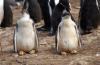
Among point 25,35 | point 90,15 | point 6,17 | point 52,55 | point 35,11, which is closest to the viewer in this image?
point 52,55

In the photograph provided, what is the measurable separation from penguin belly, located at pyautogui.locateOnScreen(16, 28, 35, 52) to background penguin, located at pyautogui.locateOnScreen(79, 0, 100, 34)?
1.69 metres

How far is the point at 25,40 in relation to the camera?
5875 millimetres

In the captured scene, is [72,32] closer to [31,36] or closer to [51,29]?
[31,36]

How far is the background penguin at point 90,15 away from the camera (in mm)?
7293

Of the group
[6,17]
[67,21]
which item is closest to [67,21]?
[67,21]

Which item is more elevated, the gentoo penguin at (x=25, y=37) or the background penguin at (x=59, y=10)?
the background penguin at (x=59, y=10)

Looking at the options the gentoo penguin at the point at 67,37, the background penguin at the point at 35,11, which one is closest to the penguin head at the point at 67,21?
the gentoo penguin at the point at 67,37

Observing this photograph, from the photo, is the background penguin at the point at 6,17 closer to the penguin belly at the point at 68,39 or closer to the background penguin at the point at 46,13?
the background penguin at the point at 46,13

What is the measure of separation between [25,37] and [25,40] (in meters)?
0.04

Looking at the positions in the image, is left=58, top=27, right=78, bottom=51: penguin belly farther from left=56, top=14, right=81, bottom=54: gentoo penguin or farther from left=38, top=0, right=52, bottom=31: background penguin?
left=38, top=0, right=52, bottom=31: background penguin

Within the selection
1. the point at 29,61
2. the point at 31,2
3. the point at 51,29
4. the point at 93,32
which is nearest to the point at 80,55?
the point at 29,61

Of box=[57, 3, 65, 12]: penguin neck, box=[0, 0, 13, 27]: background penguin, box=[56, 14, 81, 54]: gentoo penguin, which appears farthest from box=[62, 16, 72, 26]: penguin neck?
box=[0, 0, 13, 27]: background penguin

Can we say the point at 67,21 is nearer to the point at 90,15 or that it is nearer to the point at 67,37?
the point at 67,37

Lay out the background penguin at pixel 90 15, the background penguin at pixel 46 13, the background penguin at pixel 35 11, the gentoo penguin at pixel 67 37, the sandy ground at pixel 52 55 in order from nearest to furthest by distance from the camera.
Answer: the sandy ground at pixel 52 55 < the gentoo penguin at pixel 67 37 < the background penguin at pixel 90 15 < the background penguin at pixel 46 13 < the background penguin at pixel 35 11
